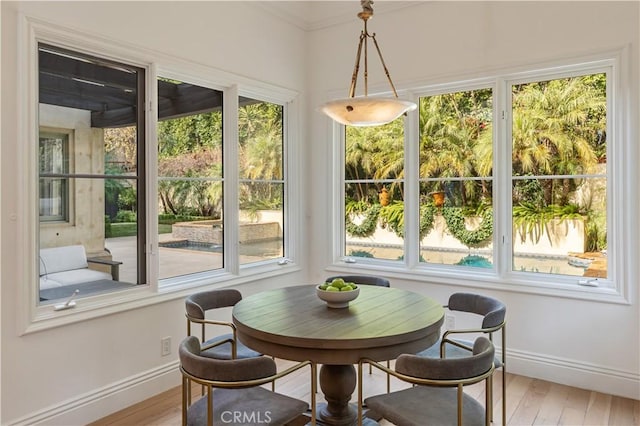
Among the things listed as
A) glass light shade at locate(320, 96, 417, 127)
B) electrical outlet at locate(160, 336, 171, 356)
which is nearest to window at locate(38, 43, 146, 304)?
electrical outlet at locate(160, 336, 171, 356)

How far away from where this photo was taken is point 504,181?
343 cm

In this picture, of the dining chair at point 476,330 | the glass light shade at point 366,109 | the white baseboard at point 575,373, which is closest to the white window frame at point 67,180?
the glass light shade at point 366,109

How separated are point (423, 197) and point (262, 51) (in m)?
1.98

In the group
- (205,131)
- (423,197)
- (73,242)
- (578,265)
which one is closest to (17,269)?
(73,242)

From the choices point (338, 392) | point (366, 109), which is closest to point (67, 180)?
point (366, 109)

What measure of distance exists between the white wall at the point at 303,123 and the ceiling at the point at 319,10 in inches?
3.0

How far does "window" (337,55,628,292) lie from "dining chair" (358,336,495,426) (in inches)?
70.0

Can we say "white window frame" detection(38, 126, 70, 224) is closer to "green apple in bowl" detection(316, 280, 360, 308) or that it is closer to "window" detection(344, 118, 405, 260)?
"green apple in bowl" detection(316, 280, 360, 308)

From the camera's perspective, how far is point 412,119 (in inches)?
151

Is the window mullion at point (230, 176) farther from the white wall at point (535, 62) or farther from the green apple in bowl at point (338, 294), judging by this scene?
the green apple in bowl at point (338, 294)

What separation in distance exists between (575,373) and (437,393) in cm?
177

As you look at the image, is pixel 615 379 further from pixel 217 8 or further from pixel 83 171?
pixel 217 8

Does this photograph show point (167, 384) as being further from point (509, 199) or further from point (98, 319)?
point (509, 199)

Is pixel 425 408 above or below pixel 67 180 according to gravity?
below
